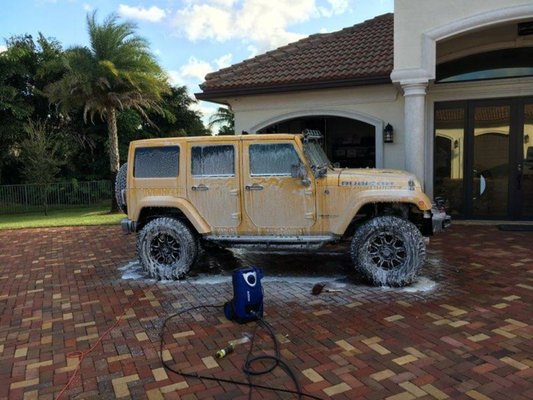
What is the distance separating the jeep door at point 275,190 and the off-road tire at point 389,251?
737 millimetres

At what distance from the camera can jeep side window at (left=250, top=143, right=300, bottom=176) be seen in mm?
6176

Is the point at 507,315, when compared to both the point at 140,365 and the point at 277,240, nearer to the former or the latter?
the point at 277,240

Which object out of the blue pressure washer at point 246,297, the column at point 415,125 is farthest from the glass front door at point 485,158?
the blue pressure washer at point 246,297

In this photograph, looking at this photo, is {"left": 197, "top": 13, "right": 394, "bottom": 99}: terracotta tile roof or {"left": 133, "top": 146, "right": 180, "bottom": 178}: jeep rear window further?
{"left": 197, "top": 13, "right": 394, "bottom": 99}: terracotta tile roof

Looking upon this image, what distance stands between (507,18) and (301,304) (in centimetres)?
678

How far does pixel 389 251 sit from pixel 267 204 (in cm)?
170

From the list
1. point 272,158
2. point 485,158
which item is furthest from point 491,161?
point 272,158

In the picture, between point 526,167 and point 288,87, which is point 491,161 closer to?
point 526,167

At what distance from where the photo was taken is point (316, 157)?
21.3 feet

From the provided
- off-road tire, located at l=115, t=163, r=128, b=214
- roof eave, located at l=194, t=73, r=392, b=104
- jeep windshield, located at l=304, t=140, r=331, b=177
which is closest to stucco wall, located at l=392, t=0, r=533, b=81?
roof eave, located at l=194, t=73, r=392, b=104

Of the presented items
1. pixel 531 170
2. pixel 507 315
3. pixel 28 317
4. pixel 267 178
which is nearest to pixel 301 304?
pixel 267 178

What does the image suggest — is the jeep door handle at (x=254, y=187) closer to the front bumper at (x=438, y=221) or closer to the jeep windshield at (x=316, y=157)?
the jeep windshield at (x=316, y=157)

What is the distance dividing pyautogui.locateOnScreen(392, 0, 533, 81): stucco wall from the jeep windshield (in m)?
3.38

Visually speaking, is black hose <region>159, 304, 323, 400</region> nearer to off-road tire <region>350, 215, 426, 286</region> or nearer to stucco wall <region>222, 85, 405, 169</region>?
off-road tire <region>350, 215, 426, 286</region>
